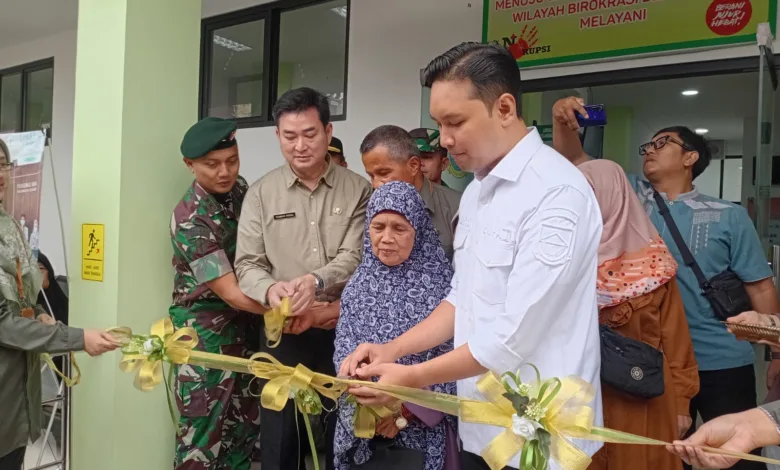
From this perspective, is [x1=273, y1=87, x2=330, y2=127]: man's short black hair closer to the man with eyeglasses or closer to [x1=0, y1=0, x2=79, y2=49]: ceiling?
the man with eyeglasses

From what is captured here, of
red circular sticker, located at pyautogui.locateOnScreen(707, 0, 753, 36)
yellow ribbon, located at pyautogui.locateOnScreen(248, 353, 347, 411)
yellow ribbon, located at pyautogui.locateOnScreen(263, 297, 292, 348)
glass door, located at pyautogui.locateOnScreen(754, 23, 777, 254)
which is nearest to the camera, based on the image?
yellow ribbon, located at pyautogui.locateOnScreen(248, 353, 347, 411)

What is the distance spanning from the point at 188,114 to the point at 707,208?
2143 mm

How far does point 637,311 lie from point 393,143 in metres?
1.00

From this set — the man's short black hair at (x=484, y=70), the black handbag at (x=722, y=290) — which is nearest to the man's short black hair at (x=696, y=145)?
the black handbag at (x=722, y=290)

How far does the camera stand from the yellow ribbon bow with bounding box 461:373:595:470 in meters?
1.09

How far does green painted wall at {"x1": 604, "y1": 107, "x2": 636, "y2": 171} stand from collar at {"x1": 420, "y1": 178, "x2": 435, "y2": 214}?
8.02 ft

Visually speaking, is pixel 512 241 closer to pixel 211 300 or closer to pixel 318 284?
pixel 318 284

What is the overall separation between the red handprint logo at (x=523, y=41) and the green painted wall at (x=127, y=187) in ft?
6.28

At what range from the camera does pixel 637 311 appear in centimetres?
176

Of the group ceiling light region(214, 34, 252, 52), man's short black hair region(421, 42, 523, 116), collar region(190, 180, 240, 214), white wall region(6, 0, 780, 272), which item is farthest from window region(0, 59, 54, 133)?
man's short black hair region(421, 42, 523, 116)

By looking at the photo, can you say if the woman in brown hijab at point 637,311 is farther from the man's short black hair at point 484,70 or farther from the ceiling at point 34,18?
the ceiling at point 34,18

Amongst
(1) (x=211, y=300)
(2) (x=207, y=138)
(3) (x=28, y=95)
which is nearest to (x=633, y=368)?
(1) (x=211, y=300)

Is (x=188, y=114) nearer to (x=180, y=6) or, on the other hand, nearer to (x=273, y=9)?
(x=180, y=6)

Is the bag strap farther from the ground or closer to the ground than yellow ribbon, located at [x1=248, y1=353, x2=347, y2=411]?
farther from the ground
